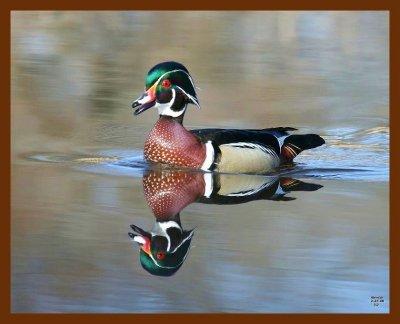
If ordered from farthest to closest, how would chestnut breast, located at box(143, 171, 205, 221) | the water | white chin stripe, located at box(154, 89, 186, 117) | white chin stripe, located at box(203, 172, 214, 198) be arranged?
white chin stripe, located at box(154, 89, 186, 117)
white chin stripe, located at box(203, 172, 214, 198)
chestnut breast, located at box(143, 171, 205, 221)
the water

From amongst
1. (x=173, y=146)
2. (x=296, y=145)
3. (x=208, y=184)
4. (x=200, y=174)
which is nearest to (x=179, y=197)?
(x=208, y=184)

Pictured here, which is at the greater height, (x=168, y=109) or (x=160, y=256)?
(x=168, y=109)

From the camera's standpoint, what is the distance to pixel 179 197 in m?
8.21

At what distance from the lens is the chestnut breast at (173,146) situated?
8586mm

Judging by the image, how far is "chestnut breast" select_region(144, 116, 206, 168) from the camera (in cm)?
859

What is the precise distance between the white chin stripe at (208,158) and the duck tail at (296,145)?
19.3 inches

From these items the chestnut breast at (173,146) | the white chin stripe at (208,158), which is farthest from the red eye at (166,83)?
the white chin stripe at (208,158)

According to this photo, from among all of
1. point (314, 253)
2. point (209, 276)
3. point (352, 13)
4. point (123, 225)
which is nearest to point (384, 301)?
point (314, 253)

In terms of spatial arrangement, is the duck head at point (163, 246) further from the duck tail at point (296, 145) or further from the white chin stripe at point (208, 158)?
the duck tail at point (296, 145)

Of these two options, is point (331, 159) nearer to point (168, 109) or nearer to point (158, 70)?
point (168, 109)

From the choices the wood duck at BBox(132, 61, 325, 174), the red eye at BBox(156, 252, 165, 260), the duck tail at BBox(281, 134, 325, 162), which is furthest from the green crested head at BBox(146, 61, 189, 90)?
the red eye at BBox(156, 252, 165, 260)

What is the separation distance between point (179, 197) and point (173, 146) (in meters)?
0.52

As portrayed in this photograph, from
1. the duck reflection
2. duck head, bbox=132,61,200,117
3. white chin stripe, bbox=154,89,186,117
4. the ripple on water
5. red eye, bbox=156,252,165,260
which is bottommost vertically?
red eye, bbox=156,252,165,260

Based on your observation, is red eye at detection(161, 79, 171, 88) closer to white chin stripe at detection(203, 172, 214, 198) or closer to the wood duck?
the wood duck
